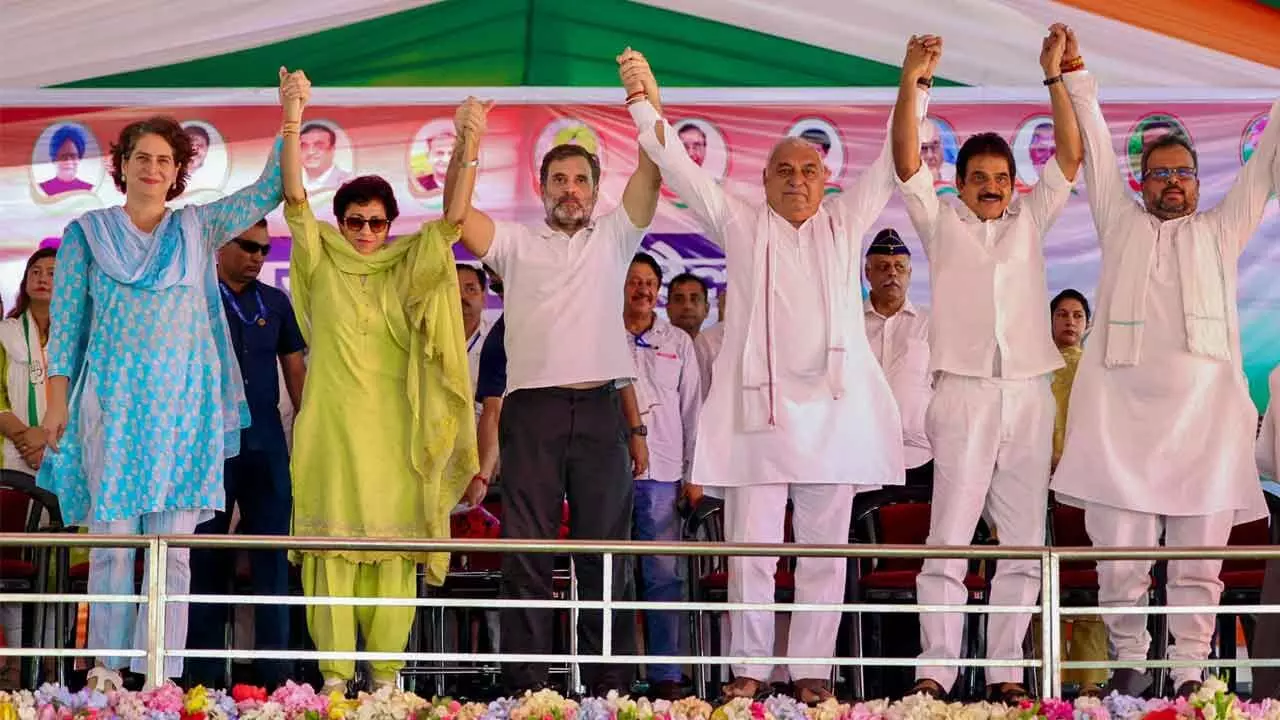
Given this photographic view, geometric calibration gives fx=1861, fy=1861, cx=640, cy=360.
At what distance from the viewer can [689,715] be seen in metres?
4.11

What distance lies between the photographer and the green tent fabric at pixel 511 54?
25.9 feet

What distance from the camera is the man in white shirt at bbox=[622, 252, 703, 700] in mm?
5887

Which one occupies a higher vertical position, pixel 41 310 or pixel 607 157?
pixel 607 157

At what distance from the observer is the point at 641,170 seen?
17.9ft

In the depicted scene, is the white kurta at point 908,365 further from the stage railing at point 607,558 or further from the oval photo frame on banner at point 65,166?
the oval photo frame on banner at point 65,166

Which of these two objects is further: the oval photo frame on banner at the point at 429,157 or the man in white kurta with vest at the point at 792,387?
the oval photo frame on banner at the point at 429,157

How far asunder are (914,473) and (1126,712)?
1635 mm

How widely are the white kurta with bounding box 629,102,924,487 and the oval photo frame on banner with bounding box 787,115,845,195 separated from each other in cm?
263

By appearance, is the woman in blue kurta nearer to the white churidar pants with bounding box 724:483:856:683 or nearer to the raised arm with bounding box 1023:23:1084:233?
the white churidar pants with bounding box 724:483:856:683

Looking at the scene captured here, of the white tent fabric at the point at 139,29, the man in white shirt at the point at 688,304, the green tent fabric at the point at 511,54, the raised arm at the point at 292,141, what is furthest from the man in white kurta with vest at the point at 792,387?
the white tent fabric at the point at 139,29

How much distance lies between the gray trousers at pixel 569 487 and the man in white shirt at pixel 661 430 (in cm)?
64

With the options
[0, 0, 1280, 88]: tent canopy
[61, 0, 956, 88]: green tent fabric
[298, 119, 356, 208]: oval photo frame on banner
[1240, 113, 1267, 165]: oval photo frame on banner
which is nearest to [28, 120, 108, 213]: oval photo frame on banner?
[0, 0, 1280, 88]: tent canopy

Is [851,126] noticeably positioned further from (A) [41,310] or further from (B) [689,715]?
(B) [689,715]

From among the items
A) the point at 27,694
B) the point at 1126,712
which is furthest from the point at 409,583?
the point at 1126,712
